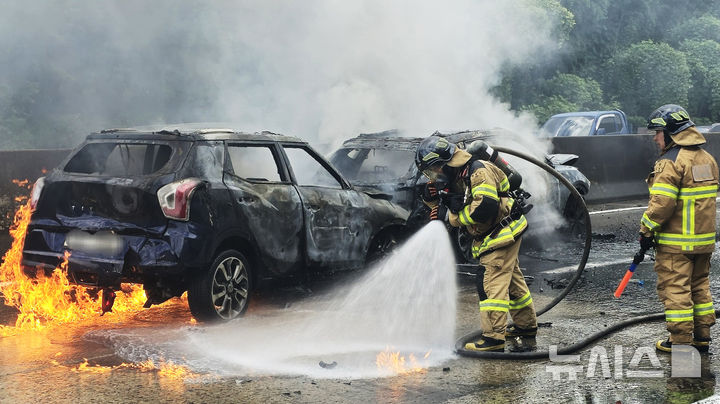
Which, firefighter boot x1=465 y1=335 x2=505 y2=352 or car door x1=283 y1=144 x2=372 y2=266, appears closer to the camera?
firefighter boot x1=465 y1=335 x2=505 y2=352

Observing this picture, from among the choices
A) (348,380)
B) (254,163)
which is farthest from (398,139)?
(348,380)

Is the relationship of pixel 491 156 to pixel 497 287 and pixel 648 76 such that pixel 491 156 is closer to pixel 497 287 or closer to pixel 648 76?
pixel 497 287

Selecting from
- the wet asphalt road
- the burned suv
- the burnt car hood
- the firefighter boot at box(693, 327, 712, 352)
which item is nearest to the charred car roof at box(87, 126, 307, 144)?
the burned suv

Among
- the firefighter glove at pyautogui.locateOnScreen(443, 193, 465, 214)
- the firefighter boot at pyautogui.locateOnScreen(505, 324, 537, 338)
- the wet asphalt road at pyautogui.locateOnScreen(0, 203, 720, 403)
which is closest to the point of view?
the wet asphalt road at pyautogui.locateOnScreen(0, 203, 720, 403)

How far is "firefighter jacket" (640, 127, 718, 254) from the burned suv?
9.64 ft

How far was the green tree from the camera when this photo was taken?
34.8 m

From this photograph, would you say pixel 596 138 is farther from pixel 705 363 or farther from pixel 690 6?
pixel 690 6

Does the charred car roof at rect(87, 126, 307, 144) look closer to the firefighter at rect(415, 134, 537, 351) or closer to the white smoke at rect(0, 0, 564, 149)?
the firefighter at rect(415, 134, 537, 351)

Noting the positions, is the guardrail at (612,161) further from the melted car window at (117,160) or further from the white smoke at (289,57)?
the melted car window at (117,160)

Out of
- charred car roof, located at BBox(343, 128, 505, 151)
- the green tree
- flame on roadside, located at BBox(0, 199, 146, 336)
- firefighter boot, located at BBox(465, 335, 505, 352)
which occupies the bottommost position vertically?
firefighter boot, located at BBox(465, 335, 505, 352)

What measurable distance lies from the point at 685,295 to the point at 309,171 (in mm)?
3656

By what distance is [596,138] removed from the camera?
17.3 meters

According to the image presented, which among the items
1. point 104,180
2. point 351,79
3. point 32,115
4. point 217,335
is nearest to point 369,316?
point 217,335

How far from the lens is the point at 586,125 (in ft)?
70.8
